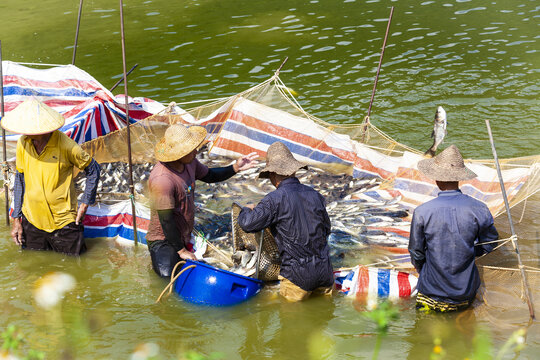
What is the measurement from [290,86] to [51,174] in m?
8.28

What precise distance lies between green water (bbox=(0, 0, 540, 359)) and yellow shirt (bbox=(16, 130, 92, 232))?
0.68m

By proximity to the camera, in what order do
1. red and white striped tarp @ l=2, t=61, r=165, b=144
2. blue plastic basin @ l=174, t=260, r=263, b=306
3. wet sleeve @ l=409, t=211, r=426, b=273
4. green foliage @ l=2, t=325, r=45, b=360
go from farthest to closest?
red and white striped tarp @ l=2, t=61, r=165, b=144 < blue plastic basin @ l=174, t=260, r=263, b=306 < wet sleeve @ l=409, t=211, r=426, b=273 < green foliage @ l=2, t=325, r=45, b=360

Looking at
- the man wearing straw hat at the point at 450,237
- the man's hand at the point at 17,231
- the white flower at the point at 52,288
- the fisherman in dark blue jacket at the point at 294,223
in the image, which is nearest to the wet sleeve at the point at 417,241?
the man wearing straw hat at the point at 450,237

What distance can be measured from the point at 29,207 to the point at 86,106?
2.91m

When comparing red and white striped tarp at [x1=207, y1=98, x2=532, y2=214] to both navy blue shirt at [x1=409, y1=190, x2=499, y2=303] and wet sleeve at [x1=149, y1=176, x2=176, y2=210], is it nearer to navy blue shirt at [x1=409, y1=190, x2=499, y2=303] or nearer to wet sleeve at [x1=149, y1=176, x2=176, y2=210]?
navy blue shirt at [x1=409, y1=190, x2=499, y2=303]

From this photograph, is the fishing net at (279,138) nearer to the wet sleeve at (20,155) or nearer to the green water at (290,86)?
the green water at (290,86)

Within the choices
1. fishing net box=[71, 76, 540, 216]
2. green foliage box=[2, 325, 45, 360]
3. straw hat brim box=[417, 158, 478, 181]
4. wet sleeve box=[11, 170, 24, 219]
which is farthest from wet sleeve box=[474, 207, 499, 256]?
wet sleeve box=[11, 170, 24, 219]

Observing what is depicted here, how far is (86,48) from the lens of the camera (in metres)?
16.5

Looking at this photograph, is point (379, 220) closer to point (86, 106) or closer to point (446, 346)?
point (446, 346)

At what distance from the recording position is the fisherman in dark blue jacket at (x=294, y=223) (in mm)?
5023

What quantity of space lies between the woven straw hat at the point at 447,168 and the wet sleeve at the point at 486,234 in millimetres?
343

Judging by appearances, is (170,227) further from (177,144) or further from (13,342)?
(13,342)

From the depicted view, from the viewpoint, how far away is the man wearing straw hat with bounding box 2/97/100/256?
5.88 m

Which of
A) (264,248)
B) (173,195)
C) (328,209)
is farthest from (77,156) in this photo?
(328,209)
